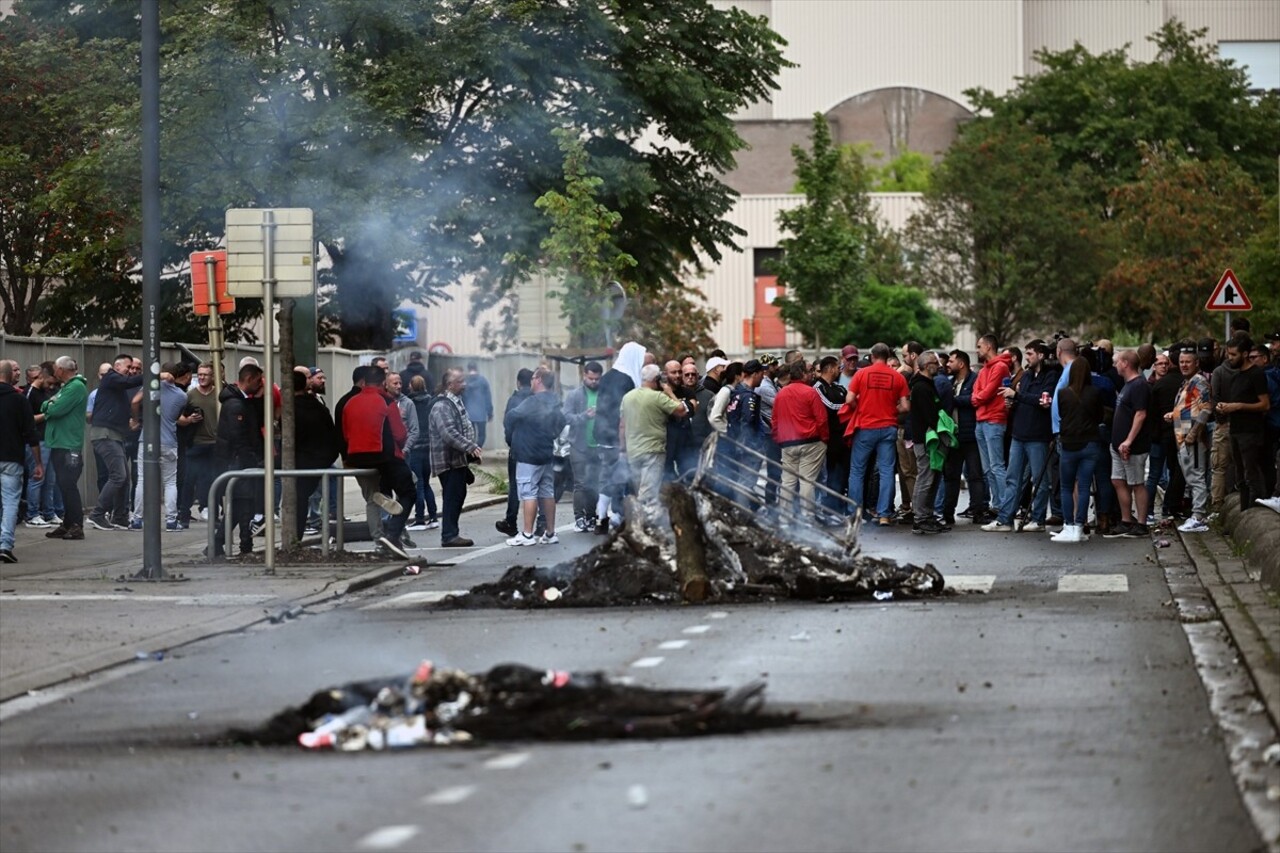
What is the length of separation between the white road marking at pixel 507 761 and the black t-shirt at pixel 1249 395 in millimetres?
11997

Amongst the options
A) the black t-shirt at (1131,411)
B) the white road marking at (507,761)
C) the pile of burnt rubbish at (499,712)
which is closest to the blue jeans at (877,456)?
the black t-shirt at (1131,411)

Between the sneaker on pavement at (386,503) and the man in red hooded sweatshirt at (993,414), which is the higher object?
the man in red hooded sweatshirt at (993,414)

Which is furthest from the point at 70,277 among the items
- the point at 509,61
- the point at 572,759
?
the point at 572,759

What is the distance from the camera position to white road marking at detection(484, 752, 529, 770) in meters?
8.02

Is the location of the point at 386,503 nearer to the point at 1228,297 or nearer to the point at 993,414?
the point at 993,414

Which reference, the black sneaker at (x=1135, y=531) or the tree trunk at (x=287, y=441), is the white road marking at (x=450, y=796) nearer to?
the tree trunk at (x=287, y=441)

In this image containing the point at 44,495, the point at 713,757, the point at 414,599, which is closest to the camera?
the point at 713,757

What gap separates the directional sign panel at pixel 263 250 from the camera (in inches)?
669

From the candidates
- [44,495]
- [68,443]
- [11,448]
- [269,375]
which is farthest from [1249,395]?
[44,495]

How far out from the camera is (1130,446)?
19.3m

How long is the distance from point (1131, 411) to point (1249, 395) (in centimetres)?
102

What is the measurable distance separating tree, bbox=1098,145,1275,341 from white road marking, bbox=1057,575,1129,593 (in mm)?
39922

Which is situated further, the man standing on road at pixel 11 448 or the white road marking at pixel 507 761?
the man standing on road at pixel 11 448

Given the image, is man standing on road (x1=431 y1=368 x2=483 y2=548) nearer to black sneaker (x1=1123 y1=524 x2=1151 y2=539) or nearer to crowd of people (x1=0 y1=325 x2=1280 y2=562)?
crowd of people (x1=0 y1=325 x2=1280 y2=562)
